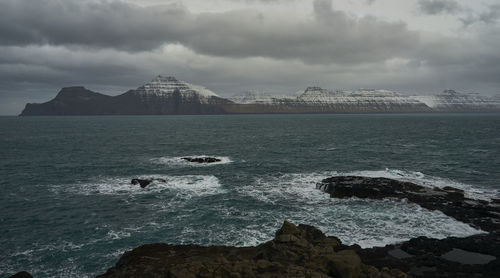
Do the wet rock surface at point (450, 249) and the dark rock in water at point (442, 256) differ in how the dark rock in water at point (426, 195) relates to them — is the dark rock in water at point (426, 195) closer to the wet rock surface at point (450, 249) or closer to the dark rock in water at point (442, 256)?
the wet rock surface at point (450, 249)

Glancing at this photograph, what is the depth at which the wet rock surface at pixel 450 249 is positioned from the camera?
21891 millimetres

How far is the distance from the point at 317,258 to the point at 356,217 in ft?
55.0

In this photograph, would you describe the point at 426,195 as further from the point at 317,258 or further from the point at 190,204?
the point at 190,204

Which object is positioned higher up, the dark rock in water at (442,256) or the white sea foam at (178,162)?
the white sea foam at (178,162)

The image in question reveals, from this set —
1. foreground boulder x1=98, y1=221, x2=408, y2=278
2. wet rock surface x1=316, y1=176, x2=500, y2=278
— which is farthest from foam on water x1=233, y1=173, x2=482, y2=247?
foreground boulder x1=98, y1=221, x2=408, y2=278

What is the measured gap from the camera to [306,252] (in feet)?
69.9

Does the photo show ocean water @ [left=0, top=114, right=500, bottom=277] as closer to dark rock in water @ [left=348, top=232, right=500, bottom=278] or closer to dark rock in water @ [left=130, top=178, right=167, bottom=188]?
dark rock in water @ [left=130, top=178, right=167, bottom=188]

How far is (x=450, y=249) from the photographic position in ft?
83.8

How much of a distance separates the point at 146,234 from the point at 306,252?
1753cm

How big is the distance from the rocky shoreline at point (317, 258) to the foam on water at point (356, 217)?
2.73 metres

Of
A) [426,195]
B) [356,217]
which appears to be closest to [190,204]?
[356,217]

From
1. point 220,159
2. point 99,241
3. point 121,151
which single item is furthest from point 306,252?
point 121,151

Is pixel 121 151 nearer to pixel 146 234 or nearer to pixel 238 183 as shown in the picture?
pixel 238 183

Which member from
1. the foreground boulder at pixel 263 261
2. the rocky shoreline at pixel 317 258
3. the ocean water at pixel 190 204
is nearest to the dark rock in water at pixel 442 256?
the rocky shoreline at pixel 317 258
